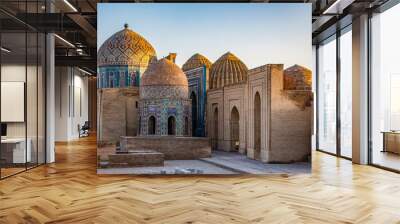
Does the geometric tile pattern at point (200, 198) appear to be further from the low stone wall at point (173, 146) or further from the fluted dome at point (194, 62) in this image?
the fluted dome at point (194, 62)

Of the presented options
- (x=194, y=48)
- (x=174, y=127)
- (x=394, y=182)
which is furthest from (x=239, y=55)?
Result: (x=394, y=182)

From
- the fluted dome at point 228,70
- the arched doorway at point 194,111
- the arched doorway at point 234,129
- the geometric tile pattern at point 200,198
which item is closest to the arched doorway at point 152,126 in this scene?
the arched doorway at point 194,111

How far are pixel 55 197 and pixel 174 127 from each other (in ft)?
9.18

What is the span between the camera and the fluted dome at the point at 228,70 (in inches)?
305

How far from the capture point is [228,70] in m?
7.75

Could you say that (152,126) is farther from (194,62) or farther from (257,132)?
(257,132)

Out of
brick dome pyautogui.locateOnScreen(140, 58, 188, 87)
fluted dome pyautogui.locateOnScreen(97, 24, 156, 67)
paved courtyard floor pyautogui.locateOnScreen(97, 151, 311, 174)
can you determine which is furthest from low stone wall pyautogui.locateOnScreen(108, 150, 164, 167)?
fluted dome pyautogui.locateOnScreen(97, 24, 156, 67)

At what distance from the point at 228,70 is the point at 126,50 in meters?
2.08

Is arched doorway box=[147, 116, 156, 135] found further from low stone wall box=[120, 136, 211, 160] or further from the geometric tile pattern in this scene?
the geometric tile pattern

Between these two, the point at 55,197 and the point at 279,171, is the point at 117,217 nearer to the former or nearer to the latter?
the point at 55,197

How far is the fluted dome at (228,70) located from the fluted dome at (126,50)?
128 centimetres

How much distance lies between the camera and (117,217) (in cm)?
474

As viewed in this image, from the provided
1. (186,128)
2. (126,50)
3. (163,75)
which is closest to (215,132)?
(186,128)

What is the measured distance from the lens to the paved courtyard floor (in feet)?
25.3
